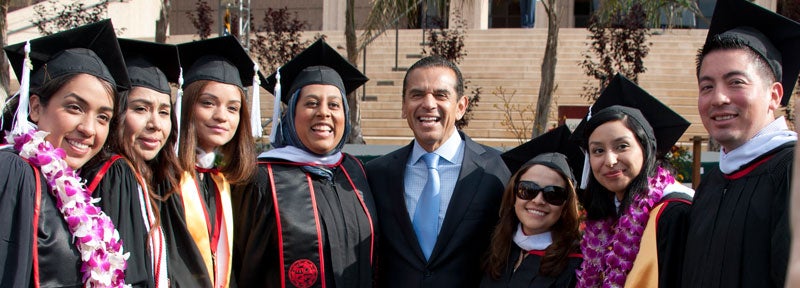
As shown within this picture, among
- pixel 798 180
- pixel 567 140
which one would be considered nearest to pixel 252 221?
pixel 567 140

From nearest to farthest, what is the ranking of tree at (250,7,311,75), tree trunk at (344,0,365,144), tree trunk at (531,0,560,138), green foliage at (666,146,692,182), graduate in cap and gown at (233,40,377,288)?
graduate in cap and gown at (233,40,377,288) → green foliage at (666,146,692,182) → tree trunk at (531,0,560,138) → tree trunk at (344,0,365,144) → tree at (250,7,311,75)

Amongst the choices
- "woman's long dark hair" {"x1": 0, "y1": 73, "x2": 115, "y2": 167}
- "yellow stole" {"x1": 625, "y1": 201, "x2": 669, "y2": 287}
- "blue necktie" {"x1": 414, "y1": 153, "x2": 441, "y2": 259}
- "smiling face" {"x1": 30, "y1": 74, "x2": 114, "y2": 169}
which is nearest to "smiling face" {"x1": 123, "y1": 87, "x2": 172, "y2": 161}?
"woman's long dark hair" {"x1": 0, "y1": 73, "x2": 115, "y2": 167}

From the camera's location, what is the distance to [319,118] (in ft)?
13.3

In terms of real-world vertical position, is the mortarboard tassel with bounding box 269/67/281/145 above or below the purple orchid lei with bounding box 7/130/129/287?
above

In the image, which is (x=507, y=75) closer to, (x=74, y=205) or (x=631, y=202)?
(x=631, y=202)

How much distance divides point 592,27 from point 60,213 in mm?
12407

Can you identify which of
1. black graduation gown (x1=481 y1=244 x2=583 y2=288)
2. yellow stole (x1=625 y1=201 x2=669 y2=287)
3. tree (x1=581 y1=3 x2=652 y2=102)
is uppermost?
tree (x1=581 y1=3 x2=652 y2=102)

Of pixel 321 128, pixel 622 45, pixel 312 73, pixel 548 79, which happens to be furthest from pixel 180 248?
pixel 622 45

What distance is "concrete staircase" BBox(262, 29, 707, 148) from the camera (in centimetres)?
1512

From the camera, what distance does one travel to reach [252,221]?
399cm

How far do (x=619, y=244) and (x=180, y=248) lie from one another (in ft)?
6.82

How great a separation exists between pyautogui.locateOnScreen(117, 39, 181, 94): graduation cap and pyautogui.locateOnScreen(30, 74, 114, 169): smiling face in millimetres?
464

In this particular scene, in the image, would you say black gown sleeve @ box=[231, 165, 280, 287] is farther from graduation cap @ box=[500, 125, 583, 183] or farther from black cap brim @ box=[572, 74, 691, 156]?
Answer: black cap brim @ box=[572, 74, 691, 156]

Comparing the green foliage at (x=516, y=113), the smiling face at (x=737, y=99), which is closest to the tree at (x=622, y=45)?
the green foliage at (x=516, y=113)
